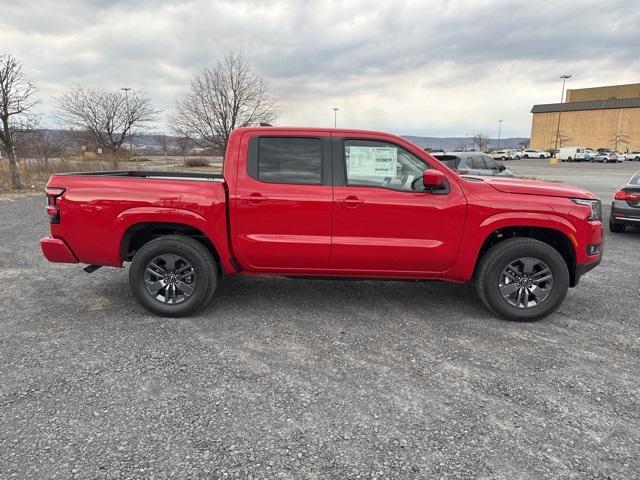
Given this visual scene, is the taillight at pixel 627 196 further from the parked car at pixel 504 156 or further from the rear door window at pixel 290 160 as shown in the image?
the parked car at pixel 504 156

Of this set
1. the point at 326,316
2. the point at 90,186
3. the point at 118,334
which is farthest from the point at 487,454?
the point at 90,186

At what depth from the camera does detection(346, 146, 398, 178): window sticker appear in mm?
4102

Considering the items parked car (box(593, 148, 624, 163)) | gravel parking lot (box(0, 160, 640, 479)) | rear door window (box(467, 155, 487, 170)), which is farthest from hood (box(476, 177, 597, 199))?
parked car (box(593, 148, 624, 163))

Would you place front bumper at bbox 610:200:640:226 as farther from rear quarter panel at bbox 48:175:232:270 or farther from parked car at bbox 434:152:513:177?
rear quarter panel at bbox 48:175:232:270

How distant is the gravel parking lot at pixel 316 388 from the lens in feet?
7.63

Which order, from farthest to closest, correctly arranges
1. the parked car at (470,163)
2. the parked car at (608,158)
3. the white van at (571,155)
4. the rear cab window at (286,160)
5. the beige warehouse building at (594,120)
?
the beige warehouse building at (594,120) < the white van at (571,155) < the parked car at (608,158) < the parked car at (470,163) < the rear cab window at (286,160)

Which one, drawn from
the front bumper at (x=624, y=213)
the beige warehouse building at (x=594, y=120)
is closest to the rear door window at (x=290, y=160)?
the front bumper at (x=624, y=213)

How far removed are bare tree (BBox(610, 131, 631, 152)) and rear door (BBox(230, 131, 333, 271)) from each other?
105m

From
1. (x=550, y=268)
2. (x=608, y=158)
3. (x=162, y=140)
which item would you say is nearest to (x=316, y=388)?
(x=550, y=268)

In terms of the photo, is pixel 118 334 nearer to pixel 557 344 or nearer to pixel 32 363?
pixel 32 363

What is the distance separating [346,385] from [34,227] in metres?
8.62

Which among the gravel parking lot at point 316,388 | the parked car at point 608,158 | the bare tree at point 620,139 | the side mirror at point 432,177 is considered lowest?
the gravel parking lot at point 316,388

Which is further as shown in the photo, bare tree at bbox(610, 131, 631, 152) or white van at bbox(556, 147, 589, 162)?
bare tree at bbox(610, 131, 631, 152)

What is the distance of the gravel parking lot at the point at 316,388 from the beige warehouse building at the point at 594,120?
344 ft
